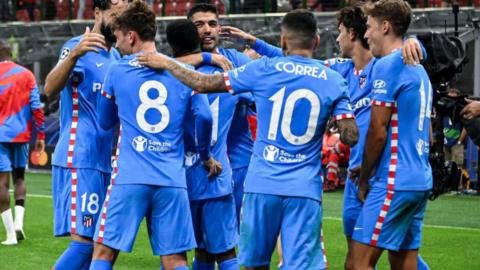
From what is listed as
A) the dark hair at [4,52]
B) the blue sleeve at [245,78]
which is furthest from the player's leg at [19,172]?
the blue sleeve at [245,78]

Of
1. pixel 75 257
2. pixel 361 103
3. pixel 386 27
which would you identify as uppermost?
pixel 386 27

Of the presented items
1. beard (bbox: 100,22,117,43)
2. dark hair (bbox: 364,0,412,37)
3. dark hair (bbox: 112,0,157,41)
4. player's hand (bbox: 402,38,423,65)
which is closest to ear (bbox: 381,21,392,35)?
dark hair (bbox: 364,0,412,37)

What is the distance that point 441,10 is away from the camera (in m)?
21.2

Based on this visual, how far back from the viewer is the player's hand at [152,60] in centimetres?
657

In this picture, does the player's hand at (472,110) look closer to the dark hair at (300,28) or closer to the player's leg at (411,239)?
the player's leg at (411,239)

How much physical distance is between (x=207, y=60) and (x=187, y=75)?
89 cm

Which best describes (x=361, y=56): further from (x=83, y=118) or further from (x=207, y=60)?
(x=83, y=118)

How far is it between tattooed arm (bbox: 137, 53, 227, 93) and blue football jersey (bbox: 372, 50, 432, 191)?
1.01m

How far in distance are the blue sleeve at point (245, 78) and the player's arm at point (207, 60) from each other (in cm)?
91

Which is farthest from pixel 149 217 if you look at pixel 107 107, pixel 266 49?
pixel 266 49

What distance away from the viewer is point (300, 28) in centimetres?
640

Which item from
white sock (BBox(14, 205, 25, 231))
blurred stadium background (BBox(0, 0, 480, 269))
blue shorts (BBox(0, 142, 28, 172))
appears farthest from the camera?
blue shorts (BBox(0, 142, 28, 172))

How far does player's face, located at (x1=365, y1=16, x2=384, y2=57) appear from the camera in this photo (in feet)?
21.7

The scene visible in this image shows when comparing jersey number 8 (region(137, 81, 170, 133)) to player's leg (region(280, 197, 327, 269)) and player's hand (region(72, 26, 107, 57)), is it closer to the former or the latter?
player's hand (region(72, 26, 107, 57))
